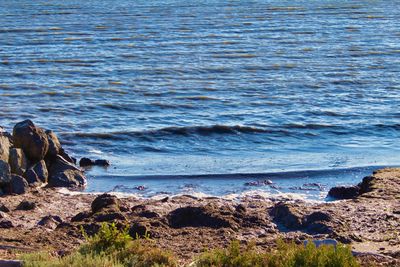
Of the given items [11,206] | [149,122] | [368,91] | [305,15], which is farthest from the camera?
[305,15]

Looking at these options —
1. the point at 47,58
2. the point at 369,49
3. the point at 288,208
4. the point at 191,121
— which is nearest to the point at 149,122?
the point at 191,121

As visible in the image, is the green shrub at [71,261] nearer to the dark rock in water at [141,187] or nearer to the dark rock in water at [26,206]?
the dark rock in water at [26,206]

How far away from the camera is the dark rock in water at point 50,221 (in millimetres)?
11922

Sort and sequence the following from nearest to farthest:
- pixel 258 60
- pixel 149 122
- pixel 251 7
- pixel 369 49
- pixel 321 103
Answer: pixel 149 122
pixel 321 103
pixel 258 60
pixel 369 49
pixel 251 7

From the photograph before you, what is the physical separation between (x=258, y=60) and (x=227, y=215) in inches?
713

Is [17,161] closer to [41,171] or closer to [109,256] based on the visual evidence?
[41,171]

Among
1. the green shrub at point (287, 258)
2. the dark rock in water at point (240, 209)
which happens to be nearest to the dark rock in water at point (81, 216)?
the dark rock in water at point (240, 209)

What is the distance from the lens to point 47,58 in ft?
99.0

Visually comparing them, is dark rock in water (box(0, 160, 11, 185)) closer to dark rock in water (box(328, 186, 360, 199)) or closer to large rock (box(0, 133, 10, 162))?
large rock (box(0, 133, 10, 162))

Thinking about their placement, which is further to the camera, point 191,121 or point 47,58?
point 47,58

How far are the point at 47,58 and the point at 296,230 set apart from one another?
1987 cm

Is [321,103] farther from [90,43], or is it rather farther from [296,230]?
[90,43]

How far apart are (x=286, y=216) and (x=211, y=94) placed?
1195 cm

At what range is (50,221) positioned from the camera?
12.1 meters
